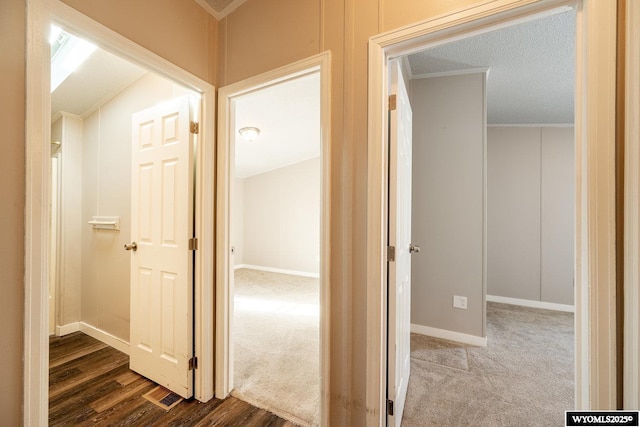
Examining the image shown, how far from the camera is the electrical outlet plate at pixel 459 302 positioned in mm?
2557

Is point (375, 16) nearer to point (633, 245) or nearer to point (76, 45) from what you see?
point (633, 245)

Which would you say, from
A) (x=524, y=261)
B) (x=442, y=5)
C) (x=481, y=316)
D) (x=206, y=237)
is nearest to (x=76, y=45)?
(x=206, y=237)

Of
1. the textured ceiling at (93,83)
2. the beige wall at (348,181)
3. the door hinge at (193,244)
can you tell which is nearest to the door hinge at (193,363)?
the door hinge at (193,244)

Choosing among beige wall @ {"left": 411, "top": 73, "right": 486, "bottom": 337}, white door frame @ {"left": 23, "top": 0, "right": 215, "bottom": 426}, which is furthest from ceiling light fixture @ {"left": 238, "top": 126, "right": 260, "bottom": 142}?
white door frame @ {"left": 23, "top": 0, "right": 215, "bottom": 426}

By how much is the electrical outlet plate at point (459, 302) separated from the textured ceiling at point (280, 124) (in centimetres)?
249

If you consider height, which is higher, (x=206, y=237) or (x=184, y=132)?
(x=184, y=132)

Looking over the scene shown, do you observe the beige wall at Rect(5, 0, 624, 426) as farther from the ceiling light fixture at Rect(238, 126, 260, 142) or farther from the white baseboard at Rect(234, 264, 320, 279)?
the white baseboard at Rect(234, 264, 320, 279)

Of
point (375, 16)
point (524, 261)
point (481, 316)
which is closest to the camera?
point (375, 16)

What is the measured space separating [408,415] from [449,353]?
0.96m

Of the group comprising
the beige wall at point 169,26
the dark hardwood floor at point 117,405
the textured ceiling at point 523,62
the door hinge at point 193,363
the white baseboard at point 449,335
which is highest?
the textured ceiling at point 523,62

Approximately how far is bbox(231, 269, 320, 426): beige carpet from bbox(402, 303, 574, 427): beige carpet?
2.40ft

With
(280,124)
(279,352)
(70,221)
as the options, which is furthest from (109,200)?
(280,124)

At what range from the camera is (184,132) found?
1.77 metres

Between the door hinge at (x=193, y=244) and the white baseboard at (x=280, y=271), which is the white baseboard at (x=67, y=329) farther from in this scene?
the white baseboard at (x=280, y=271)
